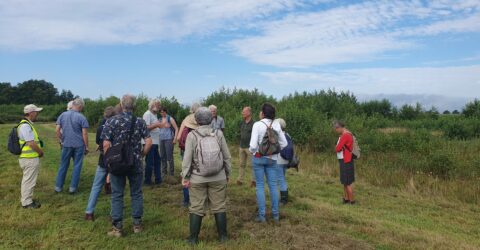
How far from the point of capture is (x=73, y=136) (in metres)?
7.92

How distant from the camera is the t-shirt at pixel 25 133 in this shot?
6719mm

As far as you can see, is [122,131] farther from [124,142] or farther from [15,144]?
[15,144]

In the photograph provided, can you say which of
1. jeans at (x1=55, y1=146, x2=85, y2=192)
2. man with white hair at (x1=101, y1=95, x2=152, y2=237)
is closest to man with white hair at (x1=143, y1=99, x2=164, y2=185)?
jeans at (x1=55, y1=146, x2=85, y2=192)

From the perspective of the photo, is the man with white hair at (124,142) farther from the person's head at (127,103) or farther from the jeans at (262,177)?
the jeans at (262,177)

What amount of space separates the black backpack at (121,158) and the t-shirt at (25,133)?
93.7 inches

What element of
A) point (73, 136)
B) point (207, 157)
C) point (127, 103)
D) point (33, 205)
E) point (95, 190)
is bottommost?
point (33, 205)

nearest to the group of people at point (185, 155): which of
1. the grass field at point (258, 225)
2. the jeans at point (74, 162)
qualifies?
the jeans at point (74, 162)

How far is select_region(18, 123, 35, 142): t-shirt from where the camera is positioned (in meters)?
6.72

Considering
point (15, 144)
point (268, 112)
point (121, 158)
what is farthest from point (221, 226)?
point (15, 144)

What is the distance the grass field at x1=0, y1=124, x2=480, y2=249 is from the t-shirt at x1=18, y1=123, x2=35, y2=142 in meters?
1.27

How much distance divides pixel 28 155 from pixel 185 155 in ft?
11.5

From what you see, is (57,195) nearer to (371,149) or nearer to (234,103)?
(371,149)

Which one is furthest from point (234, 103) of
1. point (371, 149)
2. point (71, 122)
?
point (71, 122)

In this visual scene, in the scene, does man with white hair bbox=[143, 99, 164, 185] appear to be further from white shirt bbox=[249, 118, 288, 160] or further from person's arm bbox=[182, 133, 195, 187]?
person's arm bbox=[182, 133, 195, 187]
